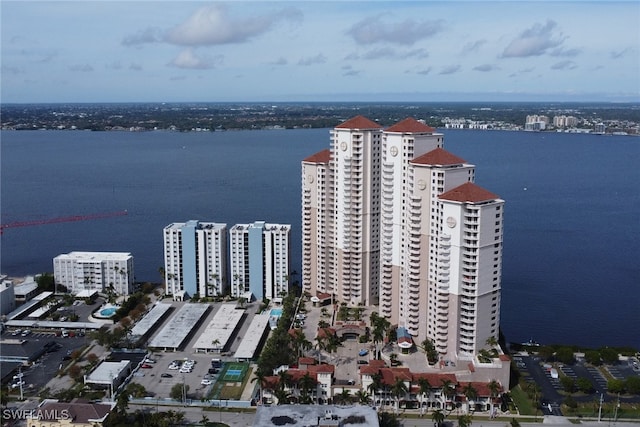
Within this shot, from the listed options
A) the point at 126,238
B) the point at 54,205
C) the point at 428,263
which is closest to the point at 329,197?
the point at 428,263

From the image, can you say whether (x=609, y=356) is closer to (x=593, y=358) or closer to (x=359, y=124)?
(x=593, y=358)

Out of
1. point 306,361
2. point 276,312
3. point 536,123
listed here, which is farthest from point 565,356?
point 536,123

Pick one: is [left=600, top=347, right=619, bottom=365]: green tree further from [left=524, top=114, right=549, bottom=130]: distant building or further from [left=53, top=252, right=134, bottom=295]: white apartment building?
[left=524, top=114, right=549, bottom=130]: distant building

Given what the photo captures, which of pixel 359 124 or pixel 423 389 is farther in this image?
pixel 359 124

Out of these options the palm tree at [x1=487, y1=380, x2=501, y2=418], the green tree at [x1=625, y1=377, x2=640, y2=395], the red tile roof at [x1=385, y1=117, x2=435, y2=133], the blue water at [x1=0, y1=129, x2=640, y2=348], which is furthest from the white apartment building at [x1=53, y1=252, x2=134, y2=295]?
the green tree at [x1=625, y1=377, x2=640, y2=395]

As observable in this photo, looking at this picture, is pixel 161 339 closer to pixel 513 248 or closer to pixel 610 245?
pixel 513 248
